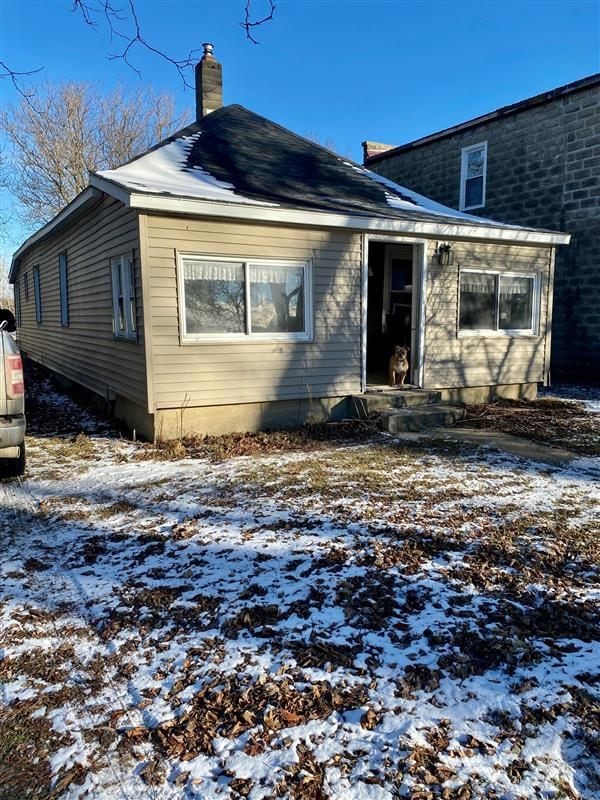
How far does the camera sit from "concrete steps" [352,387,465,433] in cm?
782

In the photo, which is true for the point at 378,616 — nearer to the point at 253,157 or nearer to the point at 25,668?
the point at 25,668

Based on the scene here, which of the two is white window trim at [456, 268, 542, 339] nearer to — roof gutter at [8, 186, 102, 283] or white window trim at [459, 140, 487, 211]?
white window trim at [459, 140, 487, 211]

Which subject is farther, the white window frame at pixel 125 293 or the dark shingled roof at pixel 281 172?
the dark shingled roof at pixel 281 172

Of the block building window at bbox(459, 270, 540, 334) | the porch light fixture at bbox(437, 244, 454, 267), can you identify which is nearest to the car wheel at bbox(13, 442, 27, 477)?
the porch light fixture at bbox(437, 244, 454, 267)

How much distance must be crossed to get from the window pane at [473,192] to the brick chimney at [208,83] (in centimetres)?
677

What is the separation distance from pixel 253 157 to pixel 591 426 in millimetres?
7154

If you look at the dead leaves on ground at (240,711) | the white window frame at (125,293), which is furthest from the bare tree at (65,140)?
the dead leaves on ground at (240,711)

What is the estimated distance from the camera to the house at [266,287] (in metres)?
6.90

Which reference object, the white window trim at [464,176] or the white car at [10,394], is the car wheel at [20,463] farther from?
the white window trim at [464,176]

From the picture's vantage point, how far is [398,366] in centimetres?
897

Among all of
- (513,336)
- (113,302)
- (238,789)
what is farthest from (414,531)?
(513,336)

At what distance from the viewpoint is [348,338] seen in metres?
8.25

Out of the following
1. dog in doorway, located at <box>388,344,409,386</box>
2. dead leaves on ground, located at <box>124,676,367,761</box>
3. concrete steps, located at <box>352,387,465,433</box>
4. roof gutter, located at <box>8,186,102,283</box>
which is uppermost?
roof gutter, located at <box>8,186,102,283</box>

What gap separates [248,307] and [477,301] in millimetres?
4250
